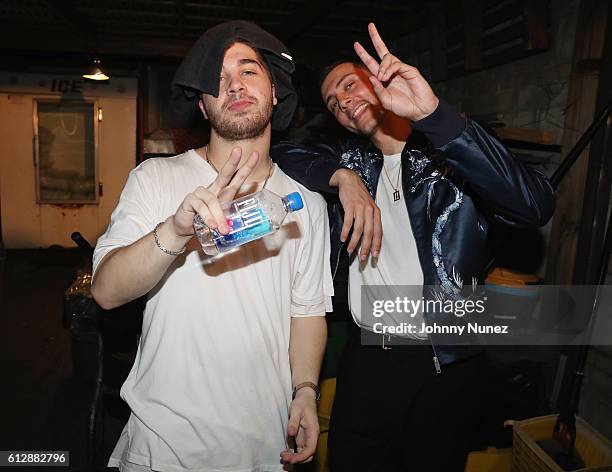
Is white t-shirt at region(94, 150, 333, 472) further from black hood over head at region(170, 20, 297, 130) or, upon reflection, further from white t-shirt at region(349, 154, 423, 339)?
white t-shirt at region(349, 154, 423, 339)

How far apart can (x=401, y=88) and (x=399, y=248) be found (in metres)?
0.79

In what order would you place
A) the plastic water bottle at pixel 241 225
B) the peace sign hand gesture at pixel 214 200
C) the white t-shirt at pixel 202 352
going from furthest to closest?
1. the white t-shirt at pixel 202 352
2. the plastic water bottle at pixel 241 225
3. the peace sign hand gesture at pixel 214 200

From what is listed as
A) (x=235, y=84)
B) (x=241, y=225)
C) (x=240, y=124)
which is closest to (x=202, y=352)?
(x=241, y=225)

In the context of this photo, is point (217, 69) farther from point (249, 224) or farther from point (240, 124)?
point (249, 224)

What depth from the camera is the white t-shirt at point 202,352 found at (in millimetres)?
1582

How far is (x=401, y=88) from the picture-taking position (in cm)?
173

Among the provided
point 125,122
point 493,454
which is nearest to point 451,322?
point 493,454

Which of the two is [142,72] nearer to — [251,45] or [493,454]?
[251,45]

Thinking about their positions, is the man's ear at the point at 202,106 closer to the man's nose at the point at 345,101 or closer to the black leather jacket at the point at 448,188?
the black leather jacket at the point at 448,188

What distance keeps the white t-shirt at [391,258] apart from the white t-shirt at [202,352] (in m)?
0.66

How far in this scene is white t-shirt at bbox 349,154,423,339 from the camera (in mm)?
2195

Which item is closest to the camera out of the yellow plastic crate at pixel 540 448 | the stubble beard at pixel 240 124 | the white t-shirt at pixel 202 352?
the white t-shirt at pixel 202 352

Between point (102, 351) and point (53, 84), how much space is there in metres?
8.17

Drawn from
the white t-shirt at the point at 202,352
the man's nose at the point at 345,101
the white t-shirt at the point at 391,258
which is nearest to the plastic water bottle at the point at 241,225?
the white t-shirt at the point at 202,352
